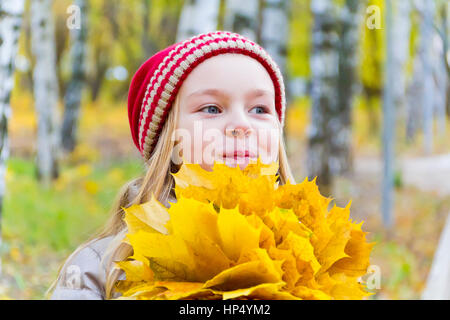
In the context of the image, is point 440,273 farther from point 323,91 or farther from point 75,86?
point 75,86

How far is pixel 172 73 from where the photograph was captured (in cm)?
83

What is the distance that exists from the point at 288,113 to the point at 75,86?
1.12m

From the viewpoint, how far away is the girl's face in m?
0.72

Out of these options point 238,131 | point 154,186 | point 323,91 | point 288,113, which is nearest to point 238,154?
point 238,131

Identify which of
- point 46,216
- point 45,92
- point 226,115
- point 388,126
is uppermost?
point 45,92

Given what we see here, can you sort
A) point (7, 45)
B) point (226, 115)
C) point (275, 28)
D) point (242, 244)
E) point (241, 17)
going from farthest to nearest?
1. point (275, 28)
2. point (241, 17)
3. point (7, 45)
4. point (226, 115)
5. point (242, 244)

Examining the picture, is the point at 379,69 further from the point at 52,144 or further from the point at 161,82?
the point at 161,82

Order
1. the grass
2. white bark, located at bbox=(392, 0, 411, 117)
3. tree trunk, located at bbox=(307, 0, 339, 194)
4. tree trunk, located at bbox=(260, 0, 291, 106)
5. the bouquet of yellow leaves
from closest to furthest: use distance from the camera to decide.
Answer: the bouquet of yellow leaves, the grass, tree trunk, located at bbox=(260, 0, 291, 106), tree trunk, located at bbox=(307, 0, 339, 194), white bark, located at bbox=(392, 0, 411, 117)

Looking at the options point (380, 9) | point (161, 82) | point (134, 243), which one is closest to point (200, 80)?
point (161, 82)

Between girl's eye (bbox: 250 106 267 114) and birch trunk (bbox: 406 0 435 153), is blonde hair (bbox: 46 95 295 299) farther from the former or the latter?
birch trunk (bbox: 406 0 435 153)

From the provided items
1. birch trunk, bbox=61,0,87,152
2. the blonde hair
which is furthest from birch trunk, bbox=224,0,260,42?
the blonde hair

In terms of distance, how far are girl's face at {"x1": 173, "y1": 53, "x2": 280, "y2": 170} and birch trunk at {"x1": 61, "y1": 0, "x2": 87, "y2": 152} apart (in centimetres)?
172

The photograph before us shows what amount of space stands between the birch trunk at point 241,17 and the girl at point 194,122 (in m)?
1.55

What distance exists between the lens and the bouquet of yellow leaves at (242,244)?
435mm
